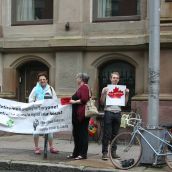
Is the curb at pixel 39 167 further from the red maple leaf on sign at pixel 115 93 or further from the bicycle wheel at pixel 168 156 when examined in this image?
Answer: the red maple leaf on sign at pixel 115 93

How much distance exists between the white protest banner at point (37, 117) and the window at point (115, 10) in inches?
167

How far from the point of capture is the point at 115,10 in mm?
13695

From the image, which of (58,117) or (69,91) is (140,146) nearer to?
(58,117)

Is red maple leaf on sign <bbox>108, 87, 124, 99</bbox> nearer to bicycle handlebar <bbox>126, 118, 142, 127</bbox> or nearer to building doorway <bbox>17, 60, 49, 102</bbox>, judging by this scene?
bicycle handlebar <bbox>126, 118, 142, 127</bbox>

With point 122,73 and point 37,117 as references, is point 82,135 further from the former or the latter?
point 122,73

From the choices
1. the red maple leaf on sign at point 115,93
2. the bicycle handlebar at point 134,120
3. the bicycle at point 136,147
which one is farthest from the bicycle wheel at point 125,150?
the red maple leaf on sign at point 115,93

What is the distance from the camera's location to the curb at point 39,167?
9.08m

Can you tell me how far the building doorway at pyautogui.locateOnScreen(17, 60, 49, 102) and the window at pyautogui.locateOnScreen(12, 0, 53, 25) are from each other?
1232mm

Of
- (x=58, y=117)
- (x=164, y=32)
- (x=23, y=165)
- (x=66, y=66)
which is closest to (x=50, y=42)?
(x=66, y=66)

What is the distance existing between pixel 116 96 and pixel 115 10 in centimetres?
443

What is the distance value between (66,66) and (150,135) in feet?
16.4

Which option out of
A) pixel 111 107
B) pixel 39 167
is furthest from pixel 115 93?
pixel 39 167

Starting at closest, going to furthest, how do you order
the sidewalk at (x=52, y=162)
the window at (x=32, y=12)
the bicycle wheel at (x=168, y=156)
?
the bicycle wheel at (x=168, y=156), the sidewalk at (x=52, y=162), the window at (x=32, y=12)

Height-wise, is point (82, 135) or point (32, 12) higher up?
point (32, 12)
